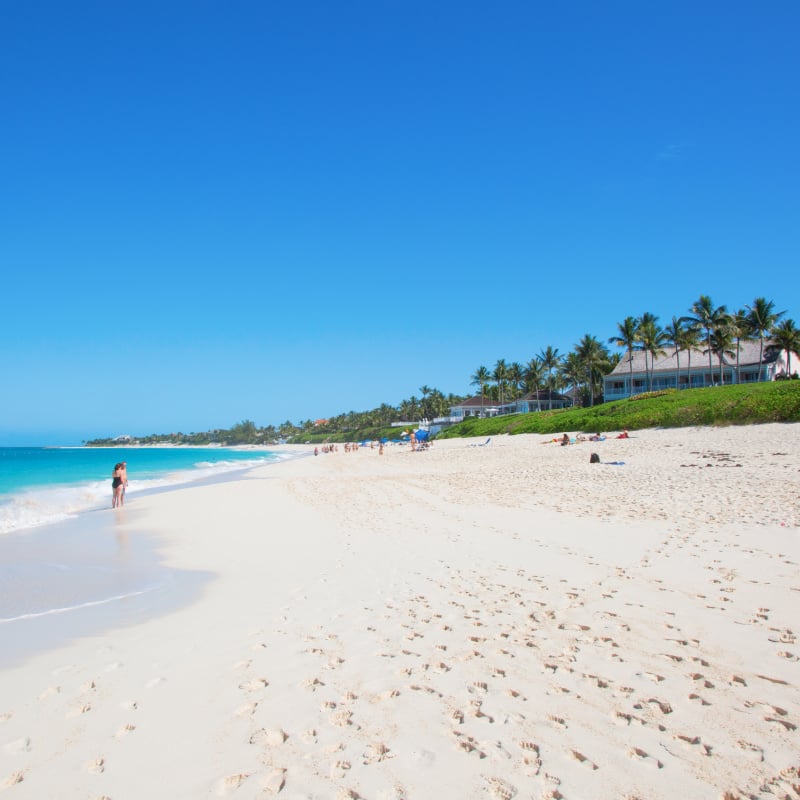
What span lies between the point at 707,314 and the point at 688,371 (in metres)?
7.55

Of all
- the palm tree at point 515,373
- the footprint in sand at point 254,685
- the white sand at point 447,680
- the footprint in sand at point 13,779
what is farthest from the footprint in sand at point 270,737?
the palm tree at point 515,373

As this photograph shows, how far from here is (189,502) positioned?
20719mm

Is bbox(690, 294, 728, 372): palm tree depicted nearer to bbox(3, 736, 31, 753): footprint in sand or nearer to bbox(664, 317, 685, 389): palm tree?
bbox(664, 317, 685, 389): palm tree

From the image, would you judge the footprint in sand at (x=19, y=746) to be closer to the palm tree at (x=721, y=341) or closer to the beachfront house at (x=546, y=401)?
the palm tree at (x=721, y=341)

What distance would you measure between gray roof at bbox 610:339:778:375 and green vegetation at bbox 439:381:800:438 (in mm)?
20451

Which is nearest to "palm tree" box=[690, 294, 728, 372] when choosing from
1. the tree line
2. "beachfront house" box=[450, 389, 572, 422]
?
the tree line

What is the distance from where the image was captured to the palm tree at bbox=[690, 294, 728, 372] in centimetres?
5953

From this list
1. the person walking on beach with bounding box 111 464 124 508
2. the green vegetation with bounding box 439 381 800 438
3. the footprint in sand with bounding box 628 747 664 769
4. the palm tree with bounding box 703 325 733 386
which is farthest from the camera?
the palm tree with bounding box 703 325 733 386

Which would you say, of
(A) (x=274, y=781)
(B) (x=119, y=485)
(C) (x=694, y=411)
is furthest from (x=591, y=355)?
(A) (x=274, y=781)

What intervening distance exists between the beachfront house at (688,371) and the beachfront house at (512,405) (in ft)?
44.0

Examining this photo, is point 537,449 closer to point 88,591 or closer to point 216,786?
point 88,591

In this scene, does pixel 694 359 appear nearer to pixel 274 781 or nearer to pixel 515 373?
pixel 515 373

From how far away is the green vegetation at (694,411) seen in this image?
32.4 metres

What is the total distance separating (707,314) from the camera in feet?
199
